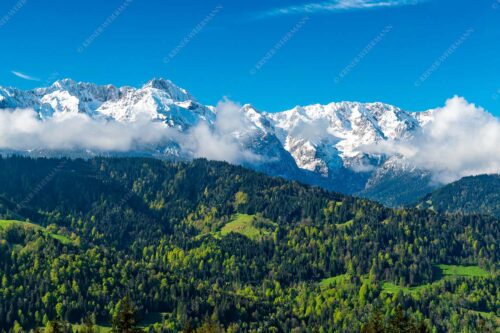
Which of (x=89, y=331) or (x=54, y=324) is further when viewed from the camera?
(x=89, y=331)

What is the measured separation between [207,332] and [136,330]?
2905 centimetres

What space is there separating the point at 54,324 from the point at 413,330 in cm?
9792

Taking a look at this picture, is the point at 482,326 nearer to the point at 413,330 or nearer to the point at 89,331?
the point at 413,330

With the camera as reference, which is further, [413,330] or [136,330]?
[413,330]

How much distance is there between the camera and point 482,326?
184500mm

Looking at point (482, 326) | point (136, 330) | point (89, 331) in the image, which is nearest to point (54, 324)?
point (136, 330)

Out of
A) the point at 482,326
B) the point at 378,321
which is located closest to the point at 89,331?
the point at 378,321

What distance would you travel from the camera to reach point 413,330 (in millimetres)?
180000

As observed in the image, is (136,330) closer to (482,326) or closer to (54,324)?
(54,324)

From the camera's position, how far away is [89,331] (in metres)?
178

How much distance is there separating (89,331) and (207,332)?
33394 mm

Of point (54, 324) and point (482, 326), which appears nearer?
point (54, 324)

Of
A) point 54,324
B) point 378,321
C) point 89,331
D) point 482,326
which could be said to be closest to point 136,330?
point 54,324

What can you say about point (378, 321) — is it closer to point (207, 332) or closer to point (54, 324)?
point (207, 332)
